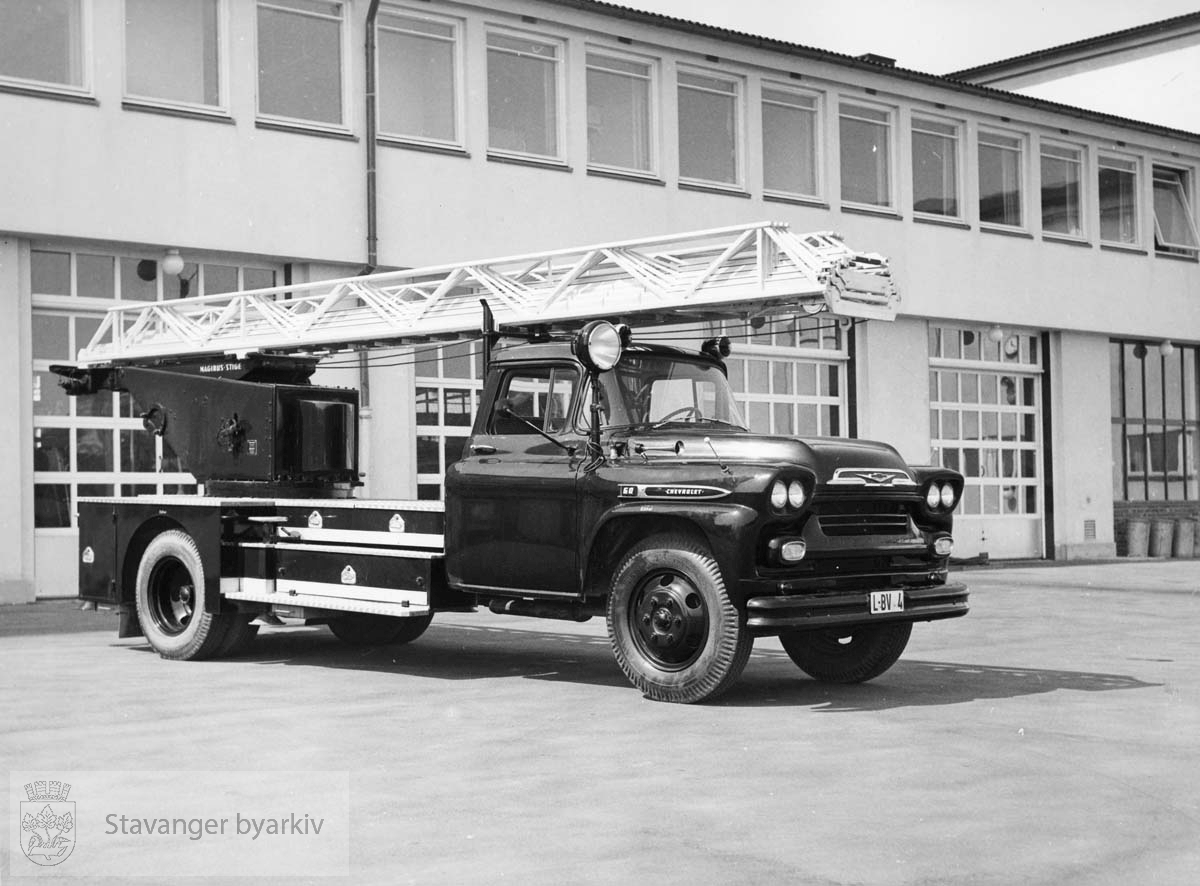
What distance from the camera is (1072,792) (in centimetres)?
707

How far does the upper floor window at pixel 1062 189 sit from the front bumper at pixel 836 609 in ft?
70.2

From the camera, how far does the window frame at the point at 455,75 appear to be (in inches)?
852

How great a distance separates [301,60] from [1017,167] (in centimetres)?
1455

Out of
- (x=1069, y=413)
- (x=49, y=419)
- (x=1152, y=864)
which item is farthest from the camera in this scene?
(x=1069, y=413)

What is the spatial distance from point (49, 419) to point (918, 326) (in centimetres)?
1465

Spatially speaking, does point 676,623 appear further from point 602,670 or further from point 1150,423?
point 1150,423

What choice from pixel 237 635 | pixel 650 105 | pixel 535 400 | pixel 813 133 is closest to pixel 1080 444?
pixel 813 133

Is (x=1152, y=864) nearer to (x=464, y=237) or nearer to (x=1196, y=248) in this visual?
(x=464, y=237)

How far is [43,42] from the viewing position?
19.0 meters

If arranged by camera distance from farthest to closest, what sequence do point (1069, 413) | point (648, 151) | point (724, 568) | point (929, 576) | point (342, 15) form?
point (1069, 413)
point (648, 151)
point (342, 15)
point (929, 576)
point (724, 568)

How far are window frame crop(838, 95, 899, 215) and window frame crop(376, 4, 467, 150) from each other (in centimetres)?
737

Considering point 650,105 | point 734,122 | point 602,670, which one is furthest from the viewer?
point 734,122

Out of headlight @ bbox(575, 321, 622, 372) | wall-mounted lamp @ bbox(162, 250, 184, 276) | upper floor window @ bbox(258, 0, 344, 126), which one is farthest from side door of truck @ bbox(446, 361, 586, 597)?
upper floor window @ bbox(258, 0, 344, 126)

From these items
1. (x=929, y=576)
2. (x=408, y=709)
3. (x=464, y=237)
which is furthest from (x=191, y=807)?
(x=464, y=237)
